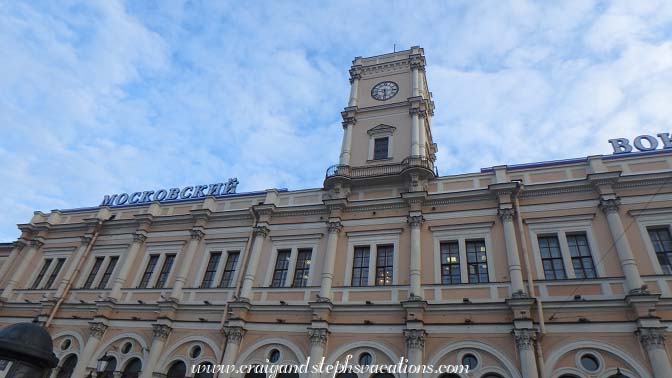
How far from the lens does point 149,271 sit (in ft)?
A: 79.7

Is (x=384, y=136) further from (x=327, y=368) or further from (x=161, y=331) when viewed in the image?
(x=161, y=331)

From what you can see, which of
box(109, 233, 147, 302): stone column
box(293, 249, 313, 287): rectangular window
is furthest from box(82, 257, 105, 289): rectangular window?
box(293, 249, 313, 287): rectangular window

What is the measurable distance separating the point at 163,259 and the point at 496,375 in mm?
19037

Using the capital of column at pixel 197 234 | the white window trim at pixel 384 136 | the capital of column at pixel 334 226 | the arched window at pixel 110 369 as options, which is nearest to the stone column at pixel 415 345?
the capital of column at pixel 334 226

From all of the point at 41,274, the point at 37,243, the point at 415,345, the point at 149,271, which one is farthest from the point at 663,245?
the point at 37,243

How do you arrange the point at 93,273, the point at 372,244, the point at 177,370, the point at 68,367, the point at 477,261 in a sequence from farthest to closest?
the point at 93,273
the point at 68,367
the point at 372,244
the point at 177,370
the point at 477,261

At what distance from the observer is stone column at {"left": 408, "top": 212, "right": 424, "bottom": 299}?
17.8 metres

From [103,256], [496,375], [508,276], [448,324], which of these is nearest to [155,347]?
[103,256]

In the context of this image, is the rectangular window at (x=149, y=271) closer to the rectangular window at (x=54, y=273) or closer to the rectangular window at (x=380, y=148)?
the rectangular window at (x=54, y=273)

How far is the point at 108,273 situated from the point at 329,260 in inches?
588

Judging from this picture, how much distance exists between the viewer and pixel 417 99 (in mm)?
24609

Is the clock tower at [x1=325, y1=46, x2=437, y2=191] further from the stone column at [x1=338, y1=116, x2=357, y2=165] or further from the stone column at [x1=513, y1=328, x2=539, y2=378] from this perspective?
the stone column at [x1=513, y1=328, x2=539, y2=378]

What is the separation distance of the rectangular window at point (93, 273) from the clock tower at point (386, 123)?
15936 millimetres

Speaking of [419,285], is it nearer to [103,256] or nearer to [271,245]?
[271,245]
